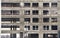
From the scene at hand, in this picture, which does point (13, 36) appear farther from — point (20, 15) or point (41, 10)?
point (41, 10)

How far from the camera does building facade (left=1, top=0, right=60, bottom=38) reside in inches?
1415

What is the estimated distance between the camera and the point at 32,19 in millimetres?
36188

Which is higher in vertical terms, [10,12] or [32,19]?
[10,12]

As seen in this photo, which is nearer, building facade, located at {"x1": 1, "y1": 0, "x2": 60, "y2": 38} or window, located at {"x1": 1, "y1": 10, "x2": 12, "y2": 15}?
building facade, located at {"x1": 1, "y1": 0, "x2": 60, "y2": 38}

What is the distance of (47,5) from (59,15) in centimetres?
213

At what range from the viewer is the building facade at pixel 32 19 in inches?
1415

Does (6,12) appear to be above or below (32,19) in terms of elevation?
above

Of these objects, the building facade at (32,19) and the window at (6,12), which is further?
the window at (6,12)

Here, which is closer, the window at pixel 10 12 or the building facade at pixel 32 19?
the building facade at pixel 32 19

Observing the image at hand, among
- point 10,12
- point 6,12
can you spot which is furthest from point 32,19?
point 6,12

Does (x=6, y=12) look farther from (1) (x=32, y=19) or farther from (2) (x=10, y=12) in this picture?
(1) (x=32, y=19)

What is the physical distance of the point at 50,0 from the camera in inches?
1437

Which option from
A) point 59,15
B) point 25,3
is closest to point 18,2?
point 25,3

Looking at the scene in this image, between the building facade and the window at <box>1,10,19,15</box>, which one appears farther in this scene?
the window at <box>1,10,19,15</box>
